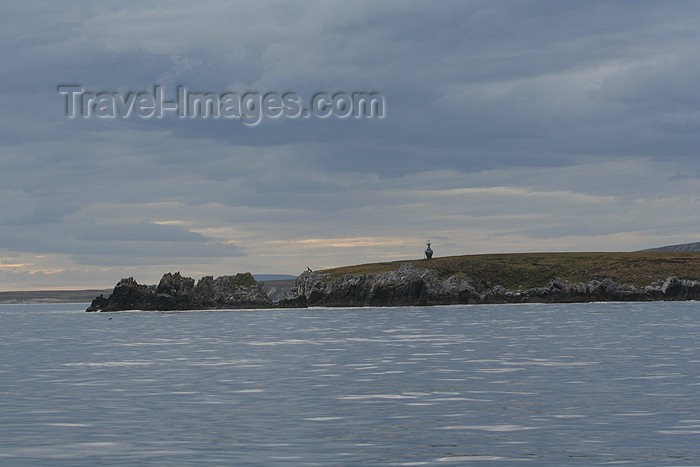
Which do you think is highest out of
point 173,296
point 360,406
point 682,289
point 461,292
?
point 173,296

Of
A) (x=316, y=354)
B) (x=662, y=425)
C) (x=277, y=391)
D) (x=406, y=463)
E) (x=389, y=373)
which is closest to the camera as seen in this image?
(x=406, y=463)

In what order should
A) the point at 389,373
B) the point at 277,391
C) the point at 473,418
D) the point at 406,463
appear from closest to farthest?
the point at 406,463 < the point at 473,418 < the point at 277,391 < the point at 389,373

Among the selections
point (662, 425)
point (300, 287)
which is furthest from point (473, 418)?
point (300, 287)

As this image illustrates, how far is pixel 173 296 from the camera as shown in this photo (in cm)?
17238

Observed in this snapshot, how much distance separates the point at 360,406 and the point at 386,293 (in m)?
137

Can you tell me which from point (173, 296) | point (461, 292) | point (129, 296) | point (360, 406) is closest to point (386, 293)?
point (461, 292)

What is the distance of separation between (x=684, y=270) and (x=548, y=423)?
18448 cm

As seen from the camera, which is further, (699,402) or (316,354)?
(316,354)

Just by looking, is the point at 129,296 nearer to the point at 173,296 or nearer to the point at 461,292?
the point at 173,296

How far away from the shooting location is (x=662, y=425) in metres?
23.7

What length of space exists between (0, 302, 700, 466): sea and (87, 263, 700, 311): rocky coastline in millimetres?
108208

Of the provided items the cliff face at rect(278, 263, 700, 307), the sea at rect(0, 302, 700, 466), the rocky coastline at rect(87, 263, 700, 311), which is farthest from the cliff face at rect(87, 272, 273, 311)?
the sea at rect(0, 302, 700, 466)

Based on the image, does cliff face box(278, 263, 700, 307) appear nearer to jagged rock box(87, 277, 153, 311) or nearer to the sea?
jagged rock box(87, 277, 153, 311)

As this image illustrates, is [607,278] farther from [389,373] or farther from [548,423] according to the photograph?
[548,423]
